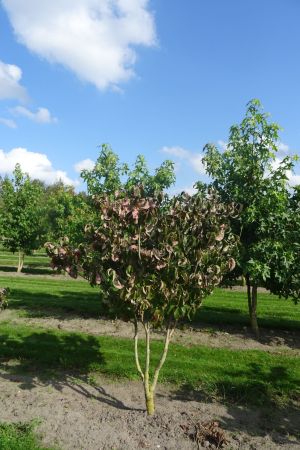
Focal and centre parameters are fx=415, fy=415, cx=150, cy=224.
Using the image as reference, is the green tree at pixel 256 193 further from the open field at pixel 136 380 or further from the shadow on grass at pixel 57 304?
the shadow on grass at pixel 57 304

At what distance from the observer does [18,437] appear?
617cm

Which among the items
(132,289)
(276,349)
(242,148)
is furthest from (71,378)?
(242,148)

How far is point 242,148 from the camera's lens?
10672 millimetres

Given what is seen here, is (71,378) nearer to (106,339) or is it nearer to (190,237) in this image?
(106,339)

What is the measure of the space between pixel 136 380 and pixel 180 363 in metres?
1.13

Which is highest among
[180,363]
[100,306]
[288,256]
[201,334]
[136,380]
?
[288,256]

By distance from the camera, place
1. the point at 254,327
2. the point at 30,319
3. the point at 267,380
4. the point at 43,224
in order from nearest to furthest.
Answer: the point at 267,380 → the point at 254,327 → the point at 30,319 → the point at 43,224

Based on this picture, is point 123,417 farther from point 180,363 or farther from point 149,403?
point 180,363

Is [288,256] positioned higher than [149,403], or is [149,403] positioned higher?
[288,256]

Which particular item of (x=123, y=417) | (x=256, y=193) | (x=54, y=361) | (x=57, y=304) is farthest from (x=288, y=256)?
(x=57, y=304)

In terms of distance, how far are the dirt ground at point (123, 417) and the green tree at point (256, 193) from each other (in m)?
3.36

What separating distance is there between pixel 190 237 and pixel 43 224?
1997cm

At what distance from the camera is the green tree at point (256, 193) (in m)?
9.91

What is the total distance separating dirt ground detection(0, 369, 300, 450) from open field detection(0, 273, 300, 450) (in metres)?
0.02
